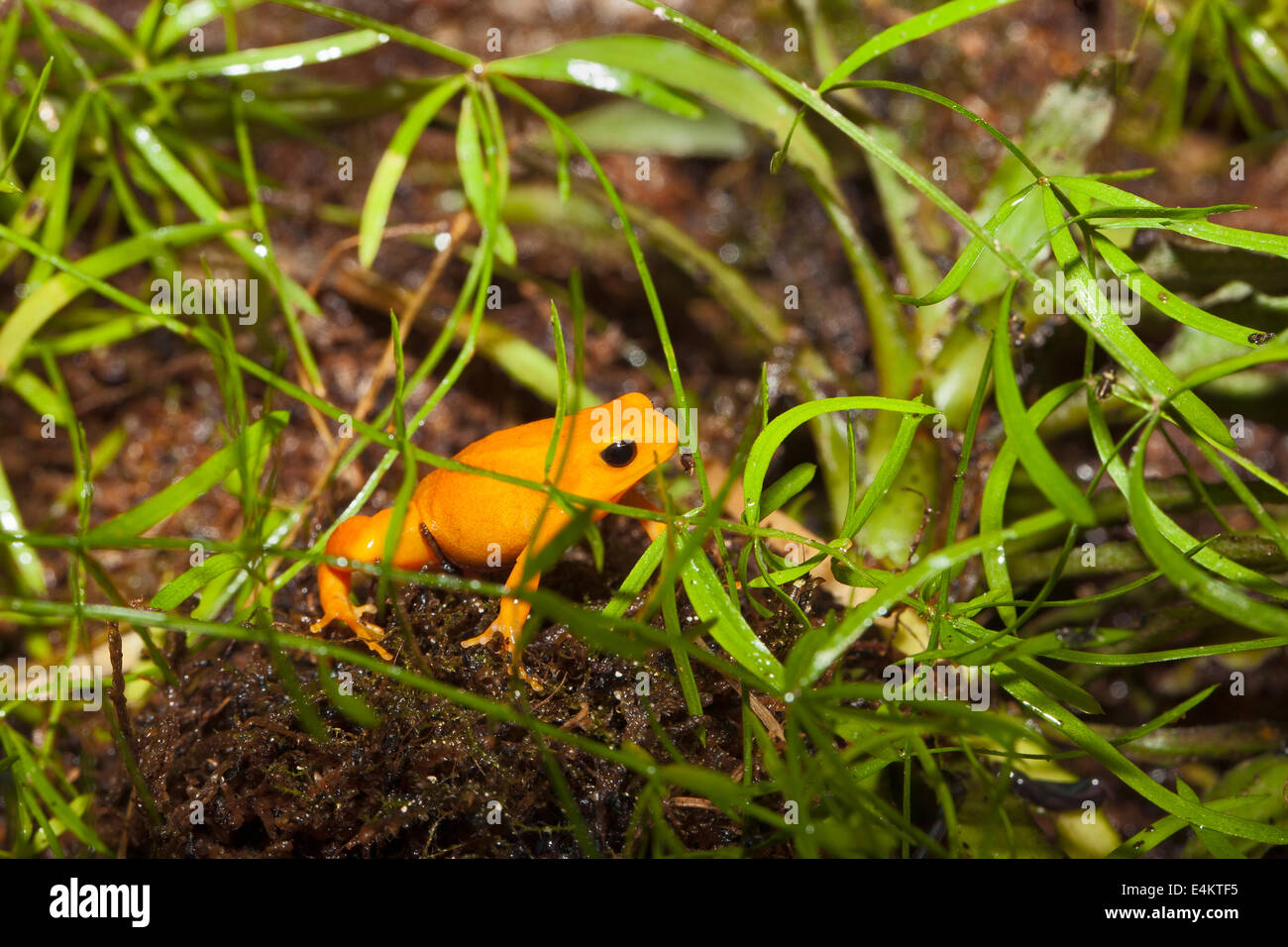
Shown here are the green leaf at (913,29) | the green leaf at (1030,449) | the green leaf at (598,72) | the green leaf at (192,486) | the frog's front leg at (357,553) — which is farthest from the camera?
the green leaf at (598,72)

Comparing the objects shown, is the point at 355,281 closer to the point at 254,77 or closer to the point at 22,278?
the point at 254,77

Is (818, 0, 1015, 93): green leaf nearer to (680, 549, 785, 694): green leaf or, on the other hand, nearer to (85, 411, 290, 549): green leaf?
(680, 549, 785, 694): green leaf

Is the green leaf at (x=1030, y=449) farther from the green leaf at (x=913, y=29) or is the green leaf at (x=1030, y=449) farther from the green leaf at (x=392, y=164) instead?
the green leaf at (x=392, y=164)

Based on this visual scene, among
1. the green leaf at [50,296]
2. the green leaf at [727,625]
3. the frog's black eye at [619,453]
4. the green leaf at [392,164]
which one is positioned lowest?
the green leaf at [727,625]

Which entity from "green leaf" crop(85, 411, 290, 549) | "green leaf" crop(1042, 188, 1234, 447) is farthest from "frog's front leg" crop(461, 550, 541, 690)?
"green leaf" crop(1042, 188, 1234, 447)

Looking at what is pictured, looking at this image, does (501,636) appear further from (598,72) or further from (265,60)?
(265,60)

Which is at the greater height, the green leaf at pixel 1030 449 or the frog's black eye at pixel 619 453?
the frog's black eye at pixel 619 453

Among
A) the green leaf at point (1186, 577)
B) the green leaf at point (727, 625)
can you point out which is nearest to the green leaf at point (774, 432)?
the green leaf at point (727, 625)
